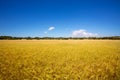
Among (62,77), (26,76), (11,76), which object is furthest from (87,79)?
(11,76)

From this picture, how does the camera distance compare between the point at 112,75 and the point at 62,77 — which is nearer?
the point at 62,77

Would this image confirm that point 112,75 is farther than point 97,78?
Yes

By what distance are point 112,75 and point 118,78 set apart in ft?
1.63

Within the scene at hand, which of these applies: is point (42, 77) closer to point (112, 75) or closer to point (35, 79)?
point (35, 79)

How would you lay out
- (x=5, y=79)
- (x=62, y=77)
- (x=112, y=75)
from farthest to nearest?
(x=112, y=75) < (x=62, y=77) < (x=5, y=79)

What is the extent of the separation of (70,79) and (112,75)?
92.3 inches

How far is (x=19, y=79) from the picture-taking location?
5562 millimetres

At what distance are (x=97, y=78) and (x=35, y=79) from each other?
9.68 ft

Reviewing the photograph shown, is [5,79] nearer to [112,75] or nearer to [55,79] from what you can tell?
[55,79]

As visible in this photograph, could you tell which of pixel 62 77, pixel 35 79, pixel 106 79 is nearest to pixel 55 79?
pixel 62 77

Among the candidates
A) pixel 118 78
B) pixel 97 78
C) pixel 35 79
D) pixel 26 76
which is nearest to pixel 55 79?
pixel 35 79

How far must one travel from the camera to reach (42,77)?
5.75m

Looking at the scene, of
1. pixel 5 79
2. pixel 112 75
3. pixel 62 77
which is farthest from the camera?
pixel 112 75

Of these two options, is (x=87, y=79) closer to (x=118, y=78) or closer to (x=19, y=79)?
(x=118, y=78)
